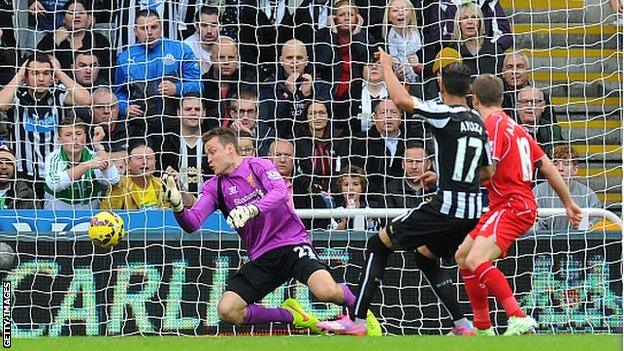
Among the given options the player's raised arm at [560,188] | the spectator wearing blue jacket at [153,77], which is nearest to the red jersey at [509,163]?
the player's raised arm at [560,188]

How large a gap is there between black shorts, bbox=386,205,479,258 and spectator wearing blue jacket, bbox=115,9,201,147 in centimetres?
395

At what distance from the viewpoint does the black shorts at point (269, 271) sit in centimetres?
1056

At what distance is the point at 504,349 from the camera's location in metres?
8.07

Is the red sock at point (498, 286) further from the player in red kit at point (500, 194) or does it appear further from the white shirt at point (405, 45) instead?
the white shirt at point (405, 45)

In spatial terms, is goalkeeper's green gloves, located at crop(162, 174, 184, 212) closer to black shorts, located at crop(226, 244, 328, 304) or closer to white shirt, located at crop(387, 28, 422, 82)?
black shorts, located at crop(226, 244, 328, 304)

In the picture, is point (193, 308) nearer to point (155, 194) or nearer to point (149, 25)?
point (155, 194)

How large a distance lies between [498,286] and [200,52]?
5.10 meters

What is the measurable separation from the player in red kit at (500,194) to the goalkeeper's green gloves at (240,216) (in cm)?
141

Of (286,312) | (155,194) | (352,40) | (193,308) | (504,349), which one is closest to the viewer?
(504,349)

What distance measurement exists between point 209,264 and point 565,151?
332 centimetres

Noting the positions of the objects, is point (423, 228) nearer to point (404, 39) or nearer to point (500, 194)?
point (500, 194)

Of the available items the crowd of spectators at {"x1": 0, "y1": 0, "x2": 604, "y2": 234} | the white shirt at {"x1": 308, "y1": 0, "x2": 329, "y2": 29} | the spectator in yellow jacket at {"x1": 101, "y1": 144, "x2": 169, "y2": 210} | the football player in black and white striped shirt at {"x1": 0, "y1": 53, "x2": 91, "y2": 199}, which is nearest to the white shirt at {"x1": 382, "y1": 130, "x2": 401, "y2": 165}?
the crowd of spectators at {"x1": 0, "y1": 0, "x2": 604, "y2": 234}

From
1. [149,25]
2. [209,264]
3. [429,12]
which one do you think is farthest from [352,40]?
[209,264]

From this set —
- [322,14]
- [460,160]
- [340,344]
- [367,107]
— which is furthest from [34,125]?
[340,344]
